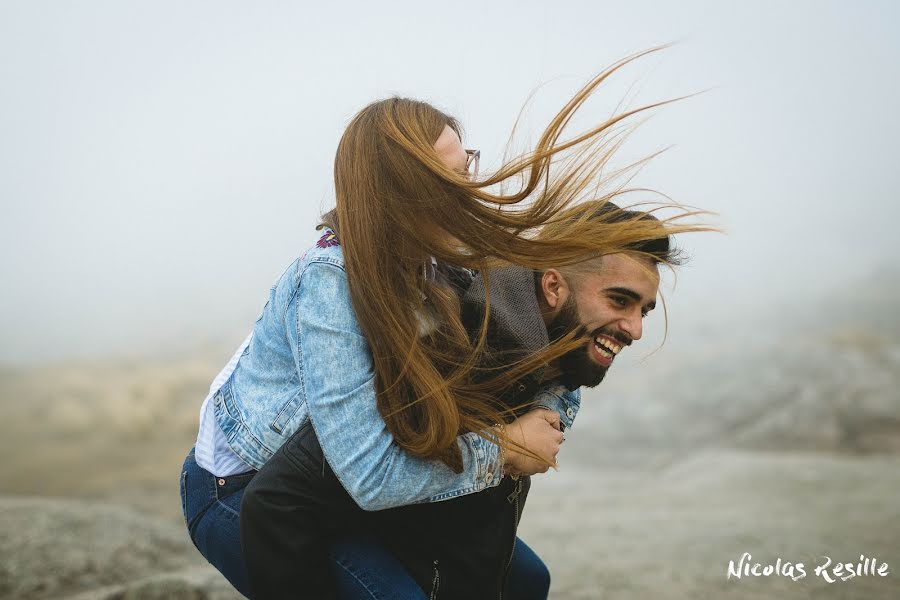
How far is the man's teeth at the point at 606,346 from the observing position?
1.83 metres

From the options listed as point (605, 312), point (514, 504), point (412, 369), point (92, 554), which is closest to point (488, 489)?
point (514, 504)

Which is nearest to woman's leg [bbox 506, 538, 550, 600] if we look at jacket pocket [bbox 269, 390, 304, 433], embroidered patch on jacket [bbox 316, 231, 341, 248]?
jacket pocket [bbox 269, 390, 304, 433]

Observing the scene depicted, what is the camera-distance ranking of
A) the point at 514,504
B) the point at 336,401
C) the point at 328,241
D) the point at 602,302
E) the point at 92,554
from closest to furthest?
the point at 336,401, the point at 328,241, the point at 514,504, the point at 602,302, the point at 92,554

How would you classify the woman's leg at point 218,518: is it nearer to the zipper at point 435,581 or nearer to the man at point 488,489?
the man at point 488,489

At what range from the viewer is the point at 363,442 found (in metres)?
1.42

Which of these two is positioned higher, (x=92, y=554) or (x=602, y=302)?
(x=602, y=302)

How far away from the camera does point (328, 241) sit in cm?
152

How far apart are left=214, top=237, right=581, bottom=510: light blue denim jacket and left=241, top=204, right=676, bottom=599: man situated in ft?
0.28

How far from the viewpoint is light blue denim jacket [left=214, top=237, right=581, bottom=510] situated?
1.42 m

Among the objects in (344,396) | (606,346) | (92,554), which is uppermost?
(606,346)

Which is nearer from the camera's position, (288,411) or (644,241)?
(288,411)

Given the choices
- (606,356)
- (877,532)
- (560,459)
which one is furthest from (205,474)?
(560,459)

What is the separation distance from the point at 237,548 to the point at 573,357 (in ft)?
2.71
